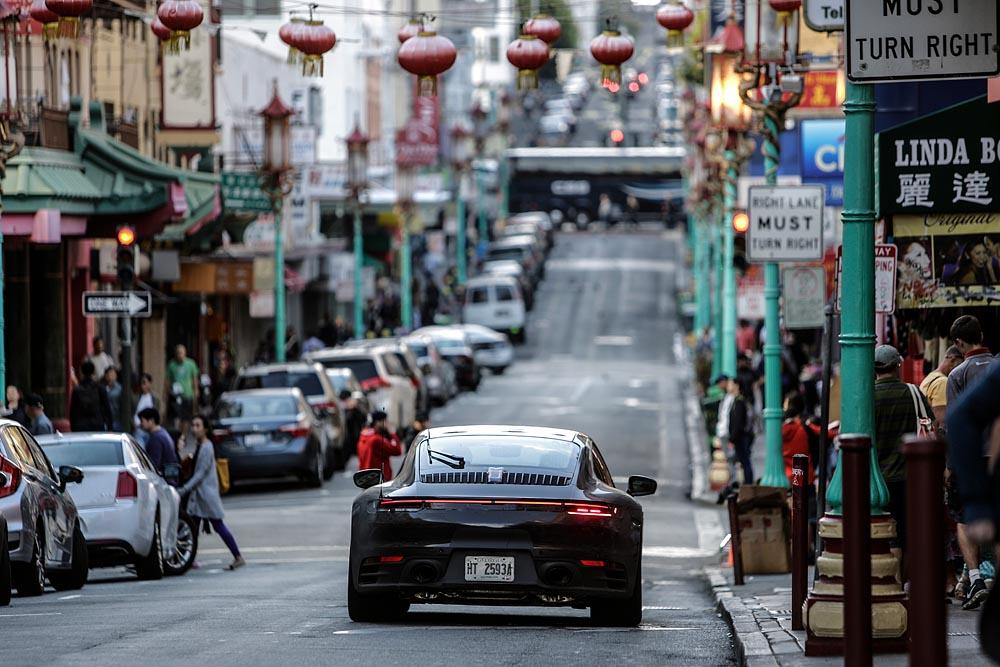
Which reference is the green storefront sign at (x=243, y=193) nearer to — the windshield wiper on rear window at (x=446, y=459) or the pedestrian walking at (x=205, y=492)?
the pedestrian walking at (x=205, y=492)

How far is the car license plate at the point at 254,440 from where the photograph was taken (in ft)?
105

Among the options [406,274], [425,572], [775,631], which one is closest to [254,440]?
[425,572]

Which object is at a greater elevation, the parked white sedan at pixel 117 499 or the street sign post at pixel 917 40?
the street sign post at pixel 917 40

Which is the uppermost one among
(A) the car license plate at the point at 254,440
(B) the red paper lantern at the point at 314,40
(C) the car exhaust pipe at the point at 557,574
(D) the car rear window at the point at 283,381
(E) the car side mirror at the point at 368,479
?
(B) the red paper lantern at the point at 314,40

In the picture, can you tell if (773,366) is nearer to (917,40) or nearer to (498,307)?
(917,40)

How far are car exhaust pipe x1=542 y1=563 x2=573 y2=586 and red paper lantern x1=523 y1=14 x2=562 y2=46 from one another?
8188 millimetres

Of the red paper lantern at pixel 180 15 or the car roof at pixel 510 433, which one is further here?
the red paper lantern at pixel 180 15

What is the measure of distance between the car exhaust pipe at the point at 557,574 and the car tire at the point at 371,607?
105cm

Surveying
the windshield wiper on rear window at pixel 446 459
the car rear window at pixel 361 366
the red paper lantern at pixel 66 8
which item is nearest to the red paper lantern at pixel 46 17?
the red paper lantern at pixel 66 8

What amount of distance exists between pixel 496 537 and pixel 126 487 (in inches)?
276

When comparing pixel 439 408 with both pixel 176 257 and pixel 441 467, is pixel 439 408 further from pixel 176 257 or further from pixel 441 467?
pixel 441 467

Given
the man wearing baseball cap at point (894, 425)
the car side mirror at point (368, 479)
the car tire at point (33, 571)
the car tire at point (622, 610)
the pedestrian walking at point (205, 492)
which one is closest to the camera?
the man wearing baseball cap at point (894, 425)

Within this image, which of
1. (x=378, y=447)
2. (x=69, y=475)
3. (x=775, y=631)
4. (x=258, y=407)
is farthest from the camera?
(x=258, y=407)

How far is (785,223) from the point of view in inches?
872
